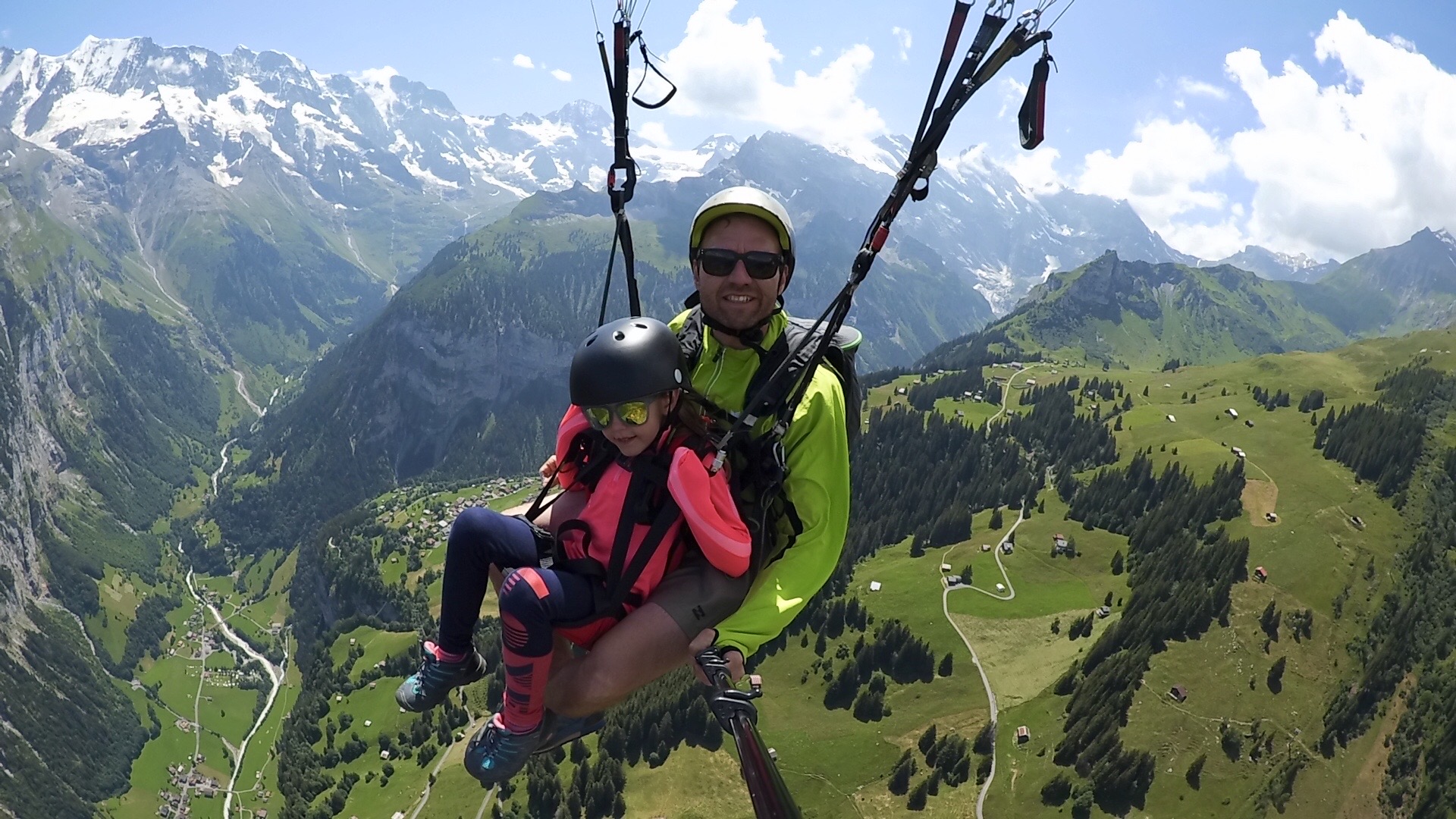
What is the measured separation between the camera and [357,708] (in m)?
148

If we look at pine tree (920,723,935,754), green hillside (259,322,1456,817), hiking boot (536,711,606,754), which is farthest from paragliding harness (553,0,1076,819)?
pine tree (920,723,935,754)

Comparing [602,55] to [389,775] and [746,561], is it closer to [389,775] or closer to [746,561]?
[746,561]

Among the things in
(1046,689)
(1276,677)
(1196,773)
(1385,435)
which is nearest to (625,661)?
(1196,773)

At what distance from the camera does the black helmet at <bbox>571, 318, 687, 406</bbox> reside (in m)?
7.38

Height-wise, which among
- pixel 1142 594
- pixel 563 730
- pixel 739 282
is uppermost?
pixel 739 282

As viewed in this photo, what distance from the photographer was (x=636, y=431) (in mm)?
7559

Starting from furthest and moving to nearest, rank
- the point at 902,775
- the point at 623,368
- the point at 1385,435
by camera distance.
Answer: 1. the point at 1385,435
2. the point at 902,775
3. the point at 623,368

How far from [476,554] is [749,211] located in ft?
15.7

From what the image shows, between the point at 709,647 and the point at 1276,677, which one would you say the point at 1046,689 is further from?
the point at 709,647

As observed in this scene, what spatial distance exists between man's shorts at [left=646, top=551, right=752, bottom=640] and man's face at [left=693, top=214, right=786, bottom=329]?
9.43 feet

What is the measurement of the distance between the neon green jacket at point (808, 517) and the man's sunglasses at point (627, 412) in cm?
126

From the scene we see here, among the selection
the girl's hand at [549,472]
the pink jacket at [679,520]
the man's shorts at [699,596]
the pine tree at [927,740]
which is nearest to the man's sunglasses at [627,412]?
the pink jacket at [679,520]

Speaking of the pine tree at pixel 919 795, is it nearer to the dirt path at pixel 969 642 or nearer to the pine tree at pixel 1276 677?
the dirt path at pixel 969 642

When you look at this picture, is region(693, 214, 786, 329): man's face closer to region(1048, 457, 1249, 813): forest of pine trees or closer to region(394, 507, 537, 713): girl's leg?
region(394, 507, 537, 713): girl's leg
